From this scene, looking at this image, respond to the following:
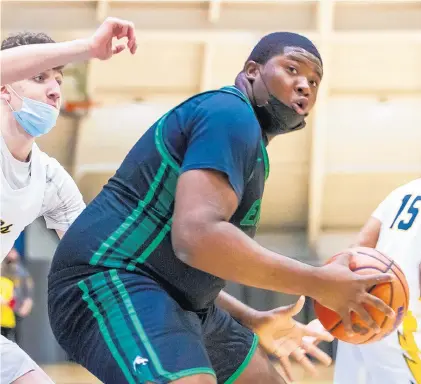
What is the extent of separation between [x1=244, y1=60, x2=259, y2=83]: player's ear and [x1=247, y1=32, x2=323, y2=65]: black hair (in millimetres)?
15

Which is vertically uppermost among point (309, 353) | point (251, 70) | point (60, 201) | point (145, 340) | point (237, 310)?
point (251, 70)

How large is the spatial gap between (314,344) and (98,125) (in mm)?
5894

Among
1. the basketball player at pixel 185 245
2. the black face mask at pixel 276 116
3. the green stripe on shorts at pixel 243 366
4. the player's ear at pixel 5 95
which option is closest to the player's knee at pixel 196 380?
the basketball player at pixel 185 245

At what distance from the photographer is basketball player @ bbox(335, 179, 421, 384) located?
3574 millimetres

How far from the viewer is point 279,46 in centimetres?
244

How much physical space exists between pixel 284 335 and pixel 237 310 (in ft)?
0.65

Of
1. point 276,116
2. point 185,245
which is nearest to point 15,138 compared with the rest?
point 276,116

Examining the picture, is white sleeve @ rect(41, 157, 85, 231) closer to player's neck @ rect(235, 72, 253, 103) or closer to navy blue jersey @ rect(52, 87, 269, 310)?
navy blue jersey @ rect(52, 87, 269, 310)

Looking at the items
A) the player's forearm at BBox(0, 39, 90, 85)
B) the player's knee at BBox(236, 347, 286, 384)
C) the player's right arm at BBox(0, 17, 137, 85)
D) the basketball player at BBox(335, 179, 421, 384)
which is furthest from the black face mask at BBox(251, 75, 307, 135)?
the basketball player at BBox(335, 179, 421, 384)

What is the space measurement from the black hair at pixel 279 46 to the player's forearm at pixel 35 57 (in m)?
0.56

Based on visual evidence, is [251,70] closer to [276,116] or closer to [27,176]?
[276,116]

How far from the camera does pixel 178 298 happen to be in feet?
7.52

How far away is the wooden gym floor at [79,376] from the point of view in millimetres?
6494

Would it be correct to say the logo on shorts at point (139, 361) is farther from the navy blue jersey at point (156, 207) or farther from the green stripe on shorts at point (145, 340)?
the navy blue jersey at point (156, 207)
